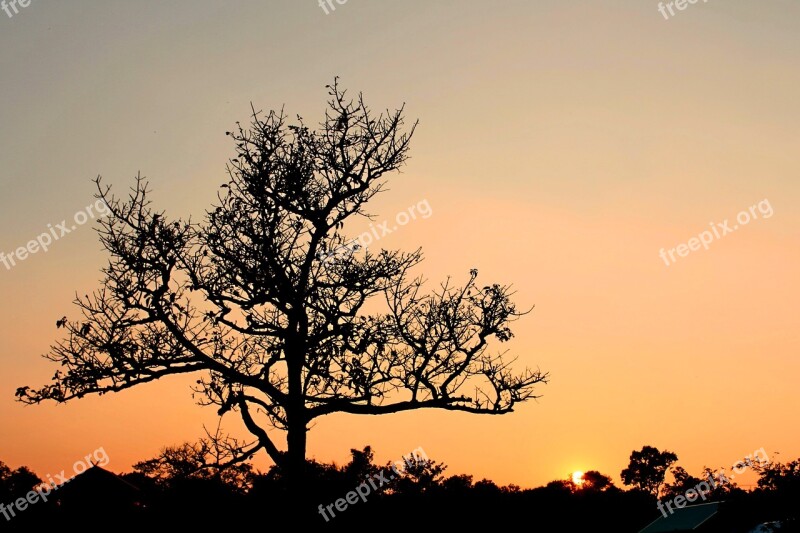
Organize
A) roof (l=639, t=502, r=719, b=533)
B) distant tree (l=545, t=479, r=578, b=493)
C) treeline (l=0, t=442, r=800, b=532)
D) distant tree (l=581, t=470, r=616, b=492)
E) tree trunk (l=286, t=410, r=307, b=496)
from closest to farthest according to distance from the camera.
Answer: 1. tree trunk (l=286, t=410, r=307, b=496)
2. treeline (l=0, t=442, r=800, b=532)
3. roof (l=639, t=502, r=719, b=533)
4. distant tree (l=545, t=479, r=578, b=493)
5. distant tree (l=581, t=470, r=616, b=492)

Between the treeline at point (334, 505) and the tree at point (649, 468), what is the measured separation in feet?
174

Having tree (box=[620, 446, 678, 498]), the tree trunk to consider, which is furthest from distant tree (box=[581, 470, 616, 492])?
the tree trunk

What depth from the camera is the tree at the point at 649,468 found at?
121000mm

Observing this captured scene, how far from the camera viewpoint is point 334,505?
32.5 meters

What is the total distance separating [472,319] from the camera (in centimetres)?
1925

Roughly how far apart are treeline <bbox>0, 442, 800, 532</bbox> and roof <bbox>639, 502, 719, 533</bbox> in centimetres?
116

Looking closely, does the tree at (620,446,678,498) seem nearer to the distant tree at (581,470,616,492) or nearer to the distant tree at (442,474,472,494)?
the distant tree at (581,470,616,492)

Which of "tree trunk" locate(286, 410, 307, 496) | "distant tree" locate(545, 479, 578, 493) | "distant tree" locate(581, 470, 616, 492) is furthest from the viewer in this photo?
"distant tree" locate(581, 470, 616, 492)

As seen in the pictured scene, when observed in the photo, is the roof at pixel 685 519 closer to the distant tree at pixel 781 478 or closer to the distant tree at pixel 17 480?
the distant tree at pixel 781 478

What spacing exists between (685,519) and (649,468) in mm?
75569

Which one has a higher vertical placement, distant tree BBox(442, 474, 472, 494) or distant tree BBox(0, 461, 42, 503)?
distant tree BBox(0, 461, 42, 503)

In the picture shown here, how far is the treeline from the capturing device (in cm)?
2575

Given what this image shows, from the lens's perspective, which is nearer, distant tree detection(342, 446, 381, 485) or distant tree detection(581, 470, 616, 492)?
distant tree detection(342, 446, 381, 485)

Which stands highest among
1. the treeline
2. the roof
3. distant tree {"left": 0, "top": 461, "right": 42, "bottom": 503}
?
distant tree {"left": 0, "top": 461, "right": 42, "bottom": 503}
